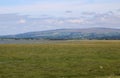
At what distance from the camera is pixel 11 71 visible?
35.9 m

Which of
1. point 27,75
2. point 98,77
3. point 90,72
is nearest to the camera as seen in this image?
point 98,77

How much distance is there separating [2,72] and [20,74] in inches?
108

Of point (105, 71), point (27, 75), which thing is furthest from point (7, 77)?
point (105, 71)

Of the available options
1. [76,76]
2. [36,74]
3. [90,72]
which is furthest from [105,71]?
[36,74]

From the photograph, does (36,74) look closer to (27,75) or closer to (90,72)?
(27,75)

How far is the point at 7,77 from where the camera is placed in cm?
3148

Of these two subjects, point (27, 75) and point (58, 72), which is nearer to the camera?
point (27, 75)

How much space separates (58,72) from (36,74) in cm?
289

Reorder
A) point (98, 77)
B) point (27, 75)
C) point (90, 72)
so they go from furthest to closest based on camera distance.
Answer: point (90, 72) → point (27, 75) → point (98, 77)

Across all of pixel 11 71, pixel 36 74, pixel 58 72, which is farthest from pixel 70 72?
pixel 11 71

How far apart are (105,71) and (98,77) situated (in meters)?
5.81

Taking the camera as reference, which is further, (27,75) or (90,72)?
(90,72)

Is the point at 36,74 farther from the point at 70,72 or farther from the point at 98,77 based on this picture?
the point at 98,77

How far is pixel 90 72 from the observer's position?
34.8 metres
